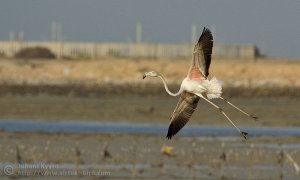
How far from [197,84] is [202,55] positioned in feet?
1.50

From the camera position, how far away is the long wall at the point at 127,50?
6650 cm

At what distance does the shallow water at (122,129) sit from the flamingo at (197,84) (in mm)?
15228

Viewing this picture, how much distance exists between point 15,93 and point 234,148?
74.1ft

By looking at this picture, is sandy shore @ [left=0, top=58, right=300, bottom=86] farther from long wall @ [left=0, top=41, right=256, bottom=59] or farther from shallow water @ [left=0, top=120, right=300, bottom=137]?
shallow water @ [left=0, top=120, right=300, bottom=137]

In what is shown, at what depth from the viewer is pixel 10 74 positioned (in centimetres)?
5650

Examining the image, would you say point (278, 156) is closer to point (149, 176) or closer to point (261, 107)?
point (149, 176)

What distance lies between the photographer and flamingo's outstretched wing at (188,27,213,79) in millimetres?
15320

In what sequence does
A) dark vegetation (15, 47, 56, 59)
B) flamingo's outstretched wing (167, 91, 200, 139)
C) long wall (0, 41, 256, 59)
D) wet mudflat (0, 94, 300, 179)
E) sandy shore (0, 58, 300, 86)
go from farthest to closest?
long wall (0, 41, 256, 59) → dark vegetation (15, 47, 56, 59) → sandy shore (0, 58, 300, 86) → wet mudflat (0, 94, 300, 179) → flamingo's outstretched wing (167, 91, 200, 139)

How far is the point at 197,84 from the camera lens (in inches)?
614

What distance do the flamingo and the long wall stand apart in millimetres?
49702

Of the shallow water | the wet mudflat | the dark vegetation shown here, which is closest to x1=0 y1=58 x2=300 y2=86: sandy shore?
the dark vegetation

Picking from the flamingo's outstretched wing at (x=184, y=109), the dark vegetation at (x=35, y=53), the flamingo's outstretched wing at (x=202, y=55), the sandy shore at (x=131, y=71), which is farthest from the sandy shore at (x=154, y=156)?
the dark vegetation at (x=35, y=53)

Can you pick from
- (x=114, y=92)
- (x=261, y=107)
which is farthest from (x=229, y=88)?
(x=261, y=107)

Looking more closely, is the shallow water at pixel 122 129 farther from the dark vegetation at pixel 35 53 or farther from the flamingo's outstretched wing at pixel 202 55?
the dark vegetation at pixel 35 53
